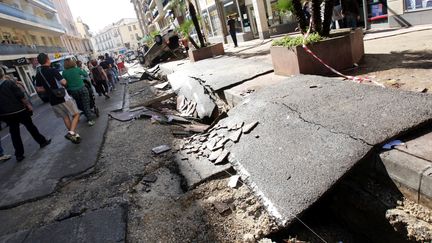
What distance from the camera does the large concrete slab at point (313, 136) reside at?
292 centimetres

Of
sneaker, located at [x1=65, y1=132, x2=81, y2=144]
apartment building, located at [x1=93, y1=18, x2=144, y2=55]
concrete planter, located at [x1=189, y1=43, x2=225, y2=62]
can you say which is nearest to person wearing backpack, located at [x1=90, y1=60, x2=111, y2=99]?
Answer: concrete planter, located at [x1=189, y1=43, x2=225, y2=62]

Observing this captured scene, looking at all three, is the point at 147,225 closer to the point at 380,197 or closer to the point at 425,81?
the point at 380,197

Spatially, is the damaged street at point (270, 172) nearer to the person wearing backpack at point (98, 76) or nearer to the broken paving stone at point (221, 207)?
the broken paving stone at point (221, 207)

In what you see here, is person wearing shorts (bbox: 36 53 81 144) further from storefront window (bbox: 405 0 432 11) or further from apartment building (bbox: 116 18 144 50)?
apartment building (bbox: 116 18 144 50)

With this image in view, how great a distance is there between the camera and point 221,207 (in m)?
3.35

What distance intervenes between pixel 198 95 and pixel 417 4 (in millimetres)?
8456

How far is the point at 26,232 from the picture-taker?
3.49m

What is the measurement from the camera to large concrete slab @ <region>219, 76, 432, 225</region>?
115 inches

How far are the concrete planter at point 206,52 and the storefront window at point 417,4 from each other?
322 inches

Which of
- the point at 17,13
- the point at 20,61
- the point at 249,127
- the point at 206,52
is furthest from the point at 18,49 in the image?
the point at 249,127

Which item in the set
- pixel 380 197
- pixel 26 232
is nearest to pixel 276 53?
pixel 380 197

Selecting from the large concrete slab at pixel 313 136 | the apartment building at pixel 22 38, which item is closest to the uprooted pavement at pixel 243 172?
the large concrete slab at pixel 313 136

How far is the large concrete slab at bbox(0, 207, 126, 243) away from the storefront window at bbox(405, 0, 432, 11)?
37.4 feet

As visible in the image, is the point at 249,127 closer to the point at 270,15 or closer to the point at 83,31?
the point at 270,15
